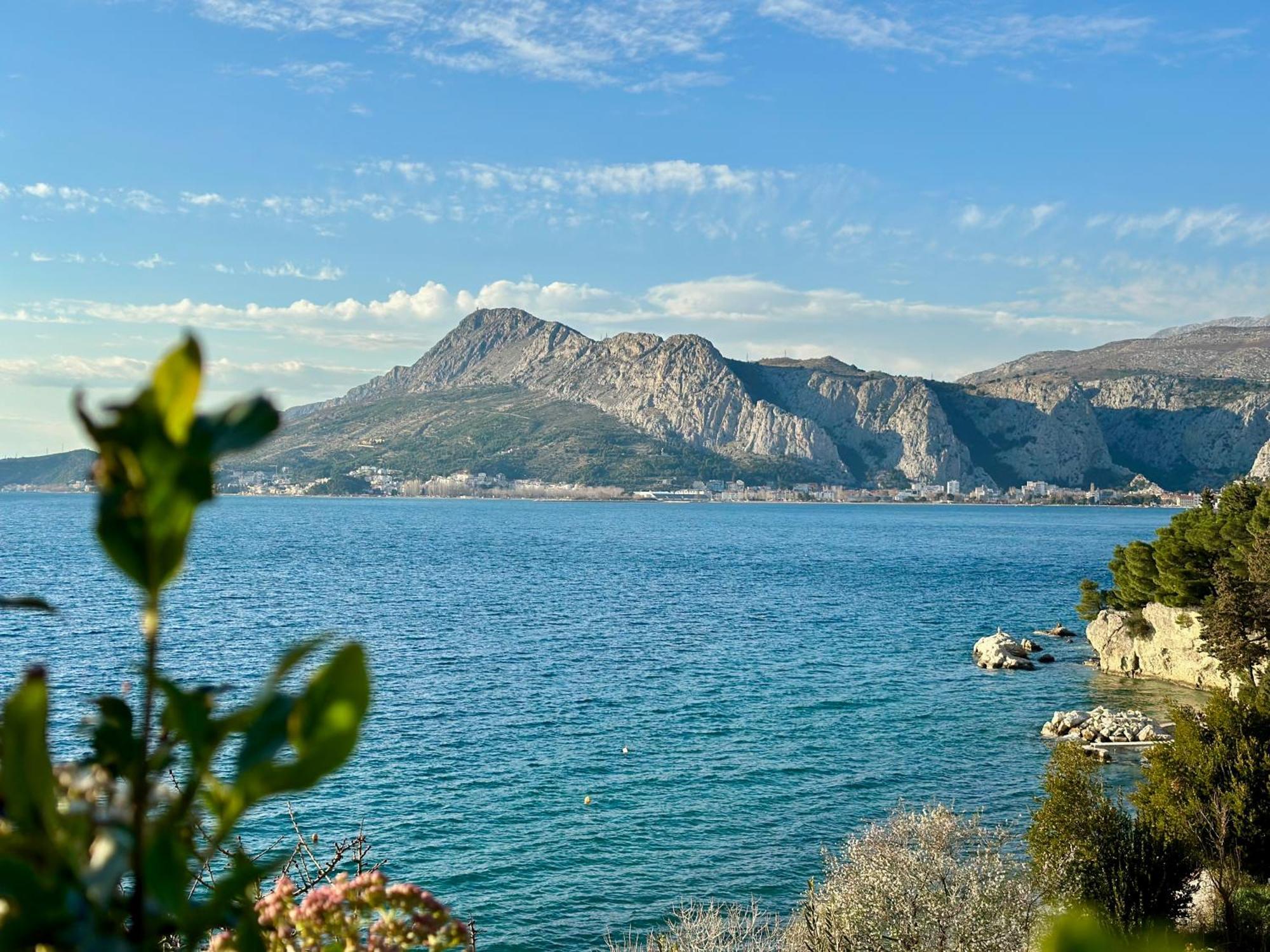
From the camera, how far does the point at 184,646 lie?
56281 mm

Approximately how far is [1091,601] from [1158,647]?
1070 centimetres

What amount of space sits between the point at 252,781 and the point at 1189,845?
26.0 m

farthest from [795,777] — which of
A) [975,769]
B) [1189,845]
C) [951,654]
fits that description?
[951,654]

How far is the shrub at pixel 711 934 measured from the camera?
19.1 metres

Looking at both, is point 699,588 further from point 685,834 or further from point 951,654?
point 685,834

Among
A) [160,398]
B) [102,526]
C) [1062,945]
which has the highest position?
[160,398]

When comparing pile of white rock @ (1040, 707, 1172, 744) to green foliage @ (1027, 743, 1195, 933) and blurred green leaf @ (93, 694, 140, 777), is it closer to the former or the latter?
green foliage @ (1027, 743, 1195, 933)

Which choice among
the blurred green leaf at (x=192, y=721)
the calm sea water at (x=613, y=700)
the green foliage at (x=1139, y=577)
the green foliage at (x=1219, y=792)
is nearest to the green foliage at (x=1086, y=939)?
the blurred green leaf at (x=192, y=721)

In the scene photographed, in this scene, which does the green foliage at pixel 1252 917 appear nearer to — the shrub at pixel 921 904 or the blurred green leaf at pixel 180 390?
the shrub at pixel 921 904

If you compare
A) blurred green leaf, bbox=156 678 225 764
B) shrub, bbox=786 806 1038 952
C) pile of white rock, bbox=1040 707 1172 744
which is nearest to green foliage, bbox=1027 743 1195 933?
shrub, bbox=786 806 1038 952

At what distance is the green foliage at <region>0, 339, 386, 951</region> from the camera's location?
3.48ft

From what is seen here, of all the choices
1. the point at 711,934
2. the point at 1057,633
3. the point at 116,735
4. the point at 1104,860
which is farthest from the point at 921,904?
the point at 1057,633

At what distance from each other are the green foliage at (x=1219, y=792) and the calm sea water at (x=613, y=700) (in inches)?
266

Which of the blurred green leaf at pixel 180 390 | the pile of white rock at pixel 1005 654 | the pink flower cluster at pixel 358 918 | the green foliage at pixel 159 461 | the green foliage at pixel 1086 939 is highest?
the blurred green leaf at pixel 180 390
